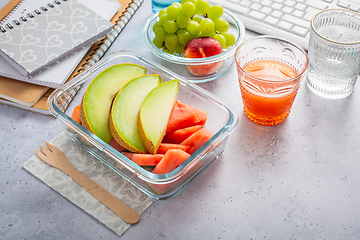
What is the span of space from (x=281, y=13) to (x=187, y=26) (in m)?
0.39

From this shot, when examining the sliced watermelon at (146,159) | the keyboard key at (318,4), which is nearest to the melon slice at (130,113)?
the sliced watermelon at (146,159)

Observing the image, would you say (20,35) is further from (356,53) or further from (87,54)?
(356,53)

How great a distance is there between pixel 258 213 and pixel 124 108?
1.39 feet

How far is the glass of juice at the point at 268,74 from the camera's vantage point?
857mm

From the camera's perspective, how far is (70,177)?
856mm

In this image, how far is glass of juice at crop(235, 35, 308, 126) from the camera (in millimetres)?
857

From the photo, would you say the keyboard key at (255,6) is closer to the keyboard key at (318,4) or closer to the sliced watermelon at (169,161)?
the keyboard key at (318,4)

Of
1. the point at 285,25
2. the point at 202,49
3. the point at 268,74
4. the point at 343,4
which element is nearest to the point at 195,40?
the point at 202,49

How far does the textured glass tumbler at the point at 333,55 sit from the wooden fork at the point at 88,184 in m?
0.67

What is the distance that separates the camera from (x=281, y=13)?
1.18 metres

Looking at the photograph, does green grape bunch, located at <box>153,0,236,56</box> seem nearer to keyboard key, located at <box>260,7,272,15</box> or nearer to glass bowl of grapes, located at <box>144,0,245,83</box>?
glass bowl of grapes, located at <box>144,0,245,83</box>

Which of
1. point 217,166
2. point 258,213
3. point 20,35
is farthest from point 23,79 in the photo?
point 258,213

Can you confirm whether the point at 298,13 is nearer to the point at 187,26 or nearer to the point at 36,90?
the point at 187,26

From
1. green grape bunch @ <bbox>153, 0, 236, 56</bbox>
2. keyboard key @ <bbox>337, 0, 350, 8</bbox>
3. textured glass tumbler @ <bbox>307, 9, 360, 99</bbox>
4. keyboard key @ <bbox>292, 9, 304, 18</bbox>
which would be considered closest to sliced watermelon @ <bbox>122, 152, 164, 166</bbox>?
green grape bunch @ <bbox>153, 0, 236, 56</bbox>
